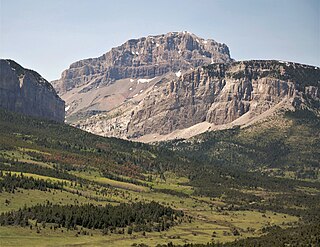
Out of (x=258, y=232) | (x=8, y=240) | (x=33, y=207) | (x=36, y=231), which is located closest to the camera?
(x=8, y=240)

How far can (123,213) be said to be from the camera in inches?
7657

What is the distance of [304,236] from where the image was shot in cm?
14812

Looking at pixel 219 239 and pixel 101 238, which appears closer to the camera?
pixel 101 238

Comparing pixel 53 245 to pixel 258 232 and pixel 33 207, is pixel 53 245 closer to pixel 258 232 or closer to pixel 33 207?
pixel 33 207

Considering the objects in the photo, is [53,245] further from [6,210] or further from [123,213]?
[123,213]

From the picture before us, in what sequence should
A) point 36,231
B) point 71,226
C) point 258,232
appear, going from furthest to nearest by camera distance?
point 258,232
point 71,226
point 36,231

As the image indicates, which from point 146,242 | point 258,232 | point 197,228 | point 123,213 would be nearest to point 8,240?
point 146,242

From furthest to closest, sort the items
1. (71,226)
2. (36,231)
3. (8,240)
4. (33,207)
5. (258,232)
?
1. (258,232)
2. (33,207)
3. (71,226)
4. (36,231)
5. (8,240)

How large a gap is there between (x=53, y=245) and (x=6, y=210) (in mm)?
38415

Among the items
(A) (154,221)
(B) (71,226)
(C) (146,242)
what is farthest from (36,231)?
(A) (154,221)

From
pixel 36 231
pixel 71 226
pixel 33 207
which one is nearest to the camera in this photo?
pixel 36 231

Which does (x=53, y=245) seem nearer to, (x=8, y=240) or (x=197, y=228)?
(x=8, y=240)

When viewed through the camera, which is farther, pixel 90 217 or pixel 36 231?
pixel 90 217

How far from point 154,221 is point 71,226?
37853mm
